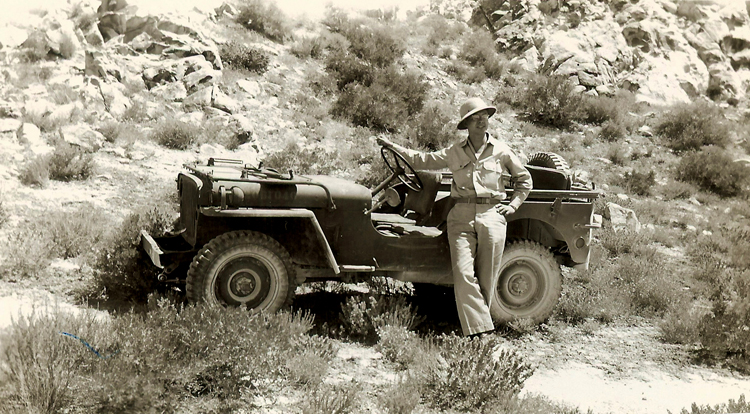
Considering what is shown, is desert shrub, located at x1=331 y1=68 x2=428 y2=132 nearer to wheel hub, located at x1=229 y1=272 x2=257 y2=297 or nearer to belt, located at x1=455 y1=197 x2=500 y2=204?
belt, located at x1=455 y1=197 x2=500 y2=204

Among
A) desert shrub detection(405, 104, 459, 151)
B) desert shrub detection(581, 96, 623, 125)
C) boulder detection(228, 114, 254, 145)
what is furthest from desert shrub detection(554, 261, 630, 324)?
desert shrub detection(581, 96, 623, 125)

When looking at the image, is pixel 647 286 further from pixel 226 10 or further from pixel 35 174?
pixel 226 10

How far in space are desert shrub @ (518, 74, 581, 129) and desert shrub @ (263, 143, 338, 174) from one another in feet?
25.0

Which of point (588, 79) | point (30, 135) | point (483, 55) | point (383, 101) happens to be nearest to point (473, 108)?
point (30, 135)

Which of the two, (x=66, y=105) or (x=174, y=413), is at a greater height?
(x=66, y=105)

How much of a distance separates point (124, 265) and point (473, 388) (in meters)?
3.56

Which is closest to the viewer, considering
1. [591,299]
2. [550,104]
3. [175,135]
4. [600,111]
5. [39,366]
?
[39,366]

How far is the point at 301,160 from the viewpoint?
11.6 meters

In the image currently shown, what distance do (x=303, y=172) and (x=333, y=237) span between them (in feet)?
20.5

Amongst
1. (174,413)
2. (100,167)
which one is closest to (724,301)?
(174,413)

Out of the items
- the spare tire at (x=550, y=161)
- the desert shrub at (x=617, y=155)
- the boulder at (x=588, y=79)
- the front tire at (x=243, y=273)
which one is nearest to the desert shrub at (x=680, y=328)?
the spare tire at (x=550, y=161)

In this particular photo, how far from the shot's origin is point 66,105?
11.4 metres

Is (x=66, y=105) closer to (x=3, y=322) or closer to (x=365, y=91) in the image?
(x=365, y=91)

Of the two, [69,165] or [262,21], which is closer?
[69,165]
